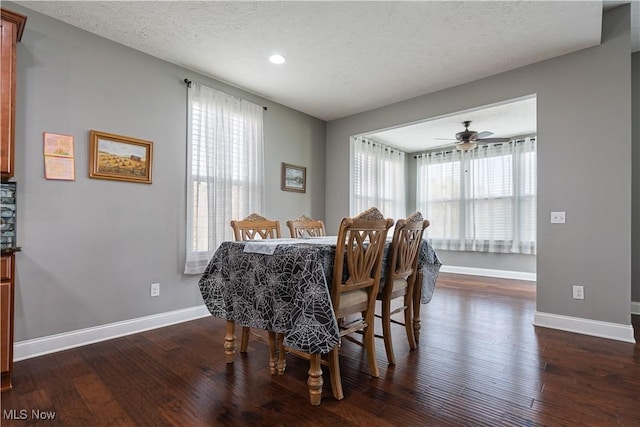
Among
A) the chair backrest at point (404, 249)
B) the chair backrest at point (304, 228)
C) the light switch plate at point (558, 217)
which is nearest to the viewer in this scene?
the chair backrest at point (404, 249)

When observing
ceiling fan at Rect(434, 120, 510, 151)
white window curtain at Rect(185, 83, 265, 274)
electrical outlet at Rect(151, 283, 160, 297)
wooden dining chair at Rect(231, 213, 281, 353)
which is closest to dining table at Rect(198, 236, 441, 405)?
wooden dining chair at Rect(231, 213, 281, 353)

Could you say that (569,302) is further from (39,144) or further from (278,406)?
(39,144)

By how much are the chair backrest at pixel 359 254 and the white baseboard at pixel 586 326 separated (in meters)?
2.17

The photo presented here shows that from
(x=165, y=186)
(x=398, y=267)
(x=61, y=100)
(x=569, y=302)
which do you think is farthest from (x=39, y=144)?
(x=569, y=302)

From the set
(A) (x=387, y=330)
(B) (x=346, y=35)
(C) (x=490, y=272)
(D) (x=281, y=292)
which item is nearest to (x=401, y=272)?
(A) (x=387, y=330)

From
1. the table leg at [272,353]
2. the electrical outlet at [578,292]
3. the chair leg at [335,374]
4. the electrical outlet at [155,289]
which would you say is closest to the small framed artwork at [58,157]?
the electrical outlet at [155,289]

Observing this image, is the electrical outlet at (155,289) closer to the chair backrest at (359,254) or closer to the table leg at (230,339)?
the table leg at (230,339)

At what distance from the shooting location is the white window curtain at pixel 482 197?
5.68 meters

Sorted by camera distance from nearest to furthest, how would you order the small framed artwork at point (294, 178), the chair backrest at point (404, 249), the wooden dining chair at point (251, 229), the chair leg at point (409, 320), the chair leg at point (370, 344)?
1. the chair leg at point (370, 344)
2. the chair backrest at point (404, 249)
3. the chair leg at point (409, 320)
4. the wooden dining chair at point (251, 229)
5. the small framed artwork at point (294, 178)

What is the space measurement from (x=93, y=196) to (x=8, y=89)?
0.99 meters

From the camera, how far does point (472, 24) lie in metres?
2.65

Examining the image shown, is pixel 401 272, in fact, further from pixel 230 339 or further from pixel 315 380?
pixel 230 339

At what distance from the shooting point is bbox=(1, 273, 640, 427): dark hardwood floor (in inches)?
64.0

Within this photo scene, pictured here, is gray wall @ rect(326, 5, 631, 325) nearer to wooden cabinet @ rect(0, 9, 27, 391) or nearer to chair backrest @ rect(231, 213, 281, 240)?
chair backrest @ rect(231, 213, 281, 240)
